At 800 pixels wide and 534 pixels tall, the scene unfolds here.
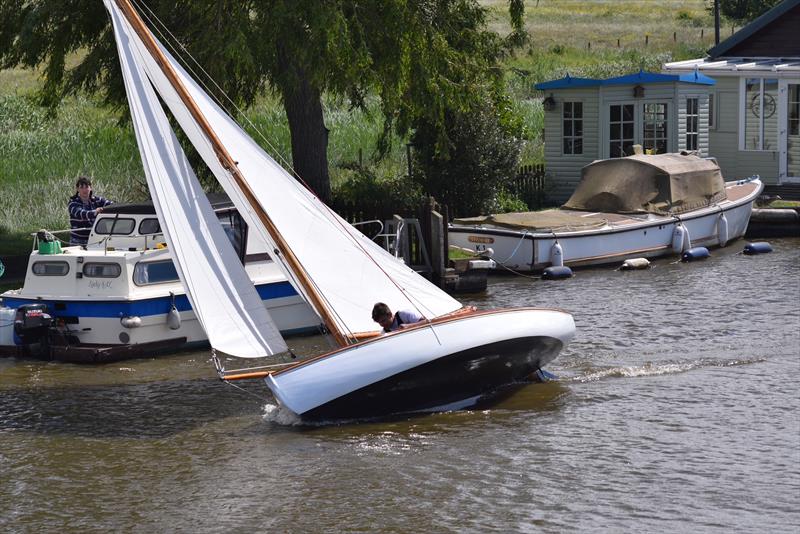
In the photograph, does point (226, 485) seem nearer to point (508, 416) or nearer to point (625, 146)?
point (508, 416)

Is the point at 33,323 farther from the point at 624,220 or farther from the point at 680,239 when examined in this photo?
the point at 680,239

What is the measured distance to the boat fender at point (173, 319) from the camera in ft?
Answer: 60.8

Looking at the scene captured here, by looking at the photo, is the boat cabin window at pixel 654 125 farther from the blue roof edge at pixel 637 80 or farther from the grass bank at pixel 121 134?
the grass bank at pixel 121 134

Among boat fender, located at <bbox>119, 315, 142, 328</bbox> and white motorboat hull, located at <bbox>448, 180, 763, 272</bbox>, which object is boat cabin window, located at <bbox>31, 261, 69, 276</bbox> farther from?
white motorboat hull, located at <bbox>448, 180, 763, 272</bbox>

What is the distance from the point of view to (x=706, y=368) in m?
17.4

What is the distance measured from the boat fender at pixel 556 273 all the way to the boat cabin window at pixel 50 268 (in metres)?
11.0

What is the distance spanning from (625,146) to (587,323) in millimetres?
15024

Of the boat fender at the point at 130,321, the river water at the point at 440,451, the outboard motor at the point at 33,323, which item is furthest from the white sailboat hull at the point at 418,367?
the outboard motor at the point at 33,323

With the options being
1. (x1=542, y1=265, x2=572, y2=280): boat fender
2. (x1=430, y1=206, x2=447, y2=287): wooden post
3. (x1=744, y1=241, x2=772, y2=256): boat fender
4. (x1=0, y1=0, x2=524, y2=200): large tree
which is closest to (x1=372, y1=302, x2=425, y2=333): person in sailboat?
(x1=430, y1=206, x2=447, y2=287): wooden post

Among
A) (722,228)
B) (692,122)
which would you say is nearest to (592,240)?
(722,228)

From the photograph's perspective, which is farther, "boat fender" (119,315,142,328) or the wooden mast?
"boat fender" (119,315,142,328)

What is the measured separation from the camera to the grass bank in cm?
2986

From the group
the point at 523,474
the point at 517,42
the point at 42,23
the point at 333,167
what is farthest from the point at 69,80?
the point at 523,474

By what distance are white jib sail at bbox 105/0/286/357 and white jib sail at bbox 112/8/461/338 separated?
0.33 metres
